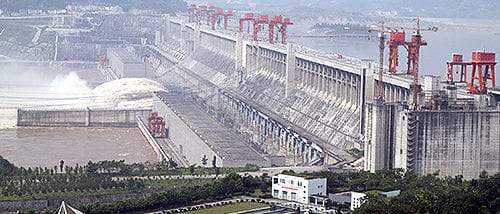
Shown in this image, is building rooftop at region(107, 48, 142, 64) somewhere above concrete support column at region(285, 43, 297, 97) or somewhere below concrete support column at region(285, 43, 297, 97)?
below

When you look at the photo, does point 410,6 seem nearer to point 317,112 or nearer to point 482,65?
point 317,112

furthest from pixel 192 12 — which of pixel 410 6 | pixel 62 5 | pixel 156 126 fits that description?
pixel 156 126

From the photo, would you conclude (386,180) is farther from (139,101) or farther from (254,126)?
(139,101)

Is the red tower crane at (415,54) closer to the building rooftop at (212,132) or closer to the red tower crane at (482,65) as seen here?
the red tower crane at (482,65)

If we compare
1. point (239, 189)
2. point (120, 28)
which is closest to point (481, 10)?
point (120, 28)

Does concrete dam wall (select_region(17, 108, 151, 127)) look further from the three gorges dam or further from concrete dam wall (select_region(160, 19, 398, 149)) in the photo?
concrete dam wall (select_region(160, 19, 398, 149))

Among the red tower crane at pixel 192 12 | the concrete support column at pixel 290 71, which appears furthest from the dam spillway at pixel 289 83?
the red tower crane at pixel 192 12

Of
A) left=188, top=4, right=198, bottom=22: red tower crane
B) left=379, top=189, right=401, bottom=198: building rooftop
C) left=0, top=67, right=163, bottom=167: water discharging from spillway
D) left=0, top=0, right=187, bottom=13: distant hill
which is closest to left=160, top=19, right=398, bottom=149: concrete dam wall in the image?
left=0, top=67, right=163, bottom=167: water discharging from spillway
